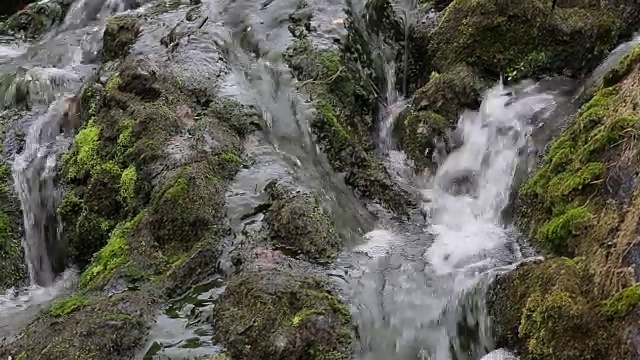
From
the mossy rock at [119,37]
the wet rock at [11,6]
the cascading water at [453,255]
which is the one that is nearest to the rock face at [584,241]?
the cascading water at [453,255]

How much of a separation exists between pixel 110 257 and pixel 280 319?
77.9 inches

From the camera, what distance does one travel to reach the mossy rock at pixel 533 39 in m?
8.48

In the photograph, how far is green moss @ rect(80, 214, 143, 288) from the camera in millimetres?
5970

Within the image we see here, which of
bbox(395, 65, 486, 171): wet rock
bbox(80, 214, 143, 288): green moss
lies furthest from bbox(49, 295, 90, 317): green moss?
bbox(395, 65, 486, 171): wet rock

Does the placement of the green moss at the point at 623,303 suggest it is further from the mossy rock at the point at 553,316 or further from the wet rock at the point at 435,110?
the wet rock at the point at 435,110

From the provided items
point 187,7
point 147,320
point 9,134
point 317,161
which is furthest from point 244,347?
point 187,7

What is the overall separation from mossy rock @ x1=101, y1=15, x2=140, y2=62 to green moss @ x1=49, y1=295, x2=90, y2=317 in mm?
4010

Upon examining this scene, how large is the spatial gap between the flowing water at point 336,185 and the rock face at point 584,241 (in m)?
0.30

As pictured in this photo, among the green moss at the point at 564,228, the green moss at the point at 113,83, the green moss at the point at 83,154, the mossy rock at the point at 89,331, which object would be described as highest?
the green moss at the point at 113,83

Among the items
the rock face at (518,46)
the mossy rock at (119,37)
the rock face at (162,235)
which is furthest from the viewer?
the mossy rock at (119,37)

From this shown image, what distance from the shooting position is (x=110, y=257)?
616cm

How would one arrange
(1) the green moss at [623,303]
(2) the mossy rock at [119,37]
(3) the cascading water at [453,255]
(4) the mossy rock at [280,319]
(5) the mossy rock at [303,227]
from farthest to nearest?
(2) the mossy rock at [119,37] → (5) the mossy rock at [303,227] → (3) the cascading water at [453,255] → (4) the mossy rock at [280,319] → (1) the green moss at [623,303]

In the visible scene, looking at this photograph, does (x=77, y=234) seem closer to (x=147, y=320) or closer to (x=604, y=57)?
(x=147, y=320)

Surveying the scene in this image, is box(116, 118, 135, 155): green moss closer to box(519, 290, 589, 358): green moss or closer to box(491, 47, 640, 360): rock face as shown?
box(491, 47, 640, 360): rock face
